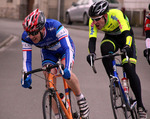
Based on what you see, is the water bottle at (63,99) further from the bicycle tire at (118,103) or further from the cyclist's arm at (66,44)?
the bicycle tire at (118,103)

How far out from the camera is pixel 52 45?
542 centimetres

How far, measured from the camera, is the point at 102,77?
408 inches

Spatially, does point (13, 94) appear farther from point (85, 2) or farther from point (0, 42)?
point (85, 2)

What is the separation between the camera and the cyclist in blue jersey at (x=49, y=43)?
4.71 meters

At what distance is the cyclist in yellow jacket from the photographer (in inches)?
222

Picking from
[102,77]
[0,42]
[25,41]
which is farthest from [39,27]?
[0,42]

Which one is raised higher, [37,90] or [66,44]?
[66,44]

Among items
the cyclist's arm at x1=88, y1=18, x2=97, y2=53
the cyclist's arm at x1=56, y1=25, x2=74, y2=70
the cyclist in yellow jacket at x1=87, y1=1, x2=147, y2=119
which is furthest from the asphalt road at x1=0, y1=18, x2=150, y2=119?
the cyclist's arm at x1=56, y1=25, x2=74, y2=70

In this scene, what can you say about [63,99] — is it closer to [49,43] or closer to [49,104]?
[49,104]

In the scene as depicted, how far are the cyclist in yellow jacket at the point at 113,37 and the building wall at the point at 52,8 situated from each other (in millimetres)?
21931

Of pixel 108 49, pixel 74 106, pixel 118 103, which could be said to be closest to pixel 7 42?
pixel 108 49

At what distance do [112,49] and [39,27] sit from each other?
1.54 meters

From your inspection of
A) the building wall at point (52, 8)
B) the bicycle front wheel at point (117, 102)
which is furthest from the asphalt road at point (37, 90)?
the building wall at point (52, 8)

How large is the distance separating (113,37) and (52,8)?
104ft
